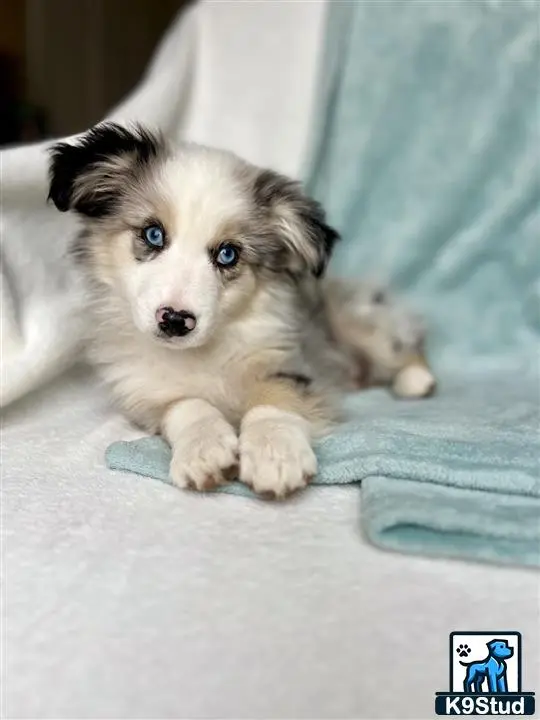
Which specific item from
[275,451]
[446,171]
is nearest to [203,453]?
[275,451]

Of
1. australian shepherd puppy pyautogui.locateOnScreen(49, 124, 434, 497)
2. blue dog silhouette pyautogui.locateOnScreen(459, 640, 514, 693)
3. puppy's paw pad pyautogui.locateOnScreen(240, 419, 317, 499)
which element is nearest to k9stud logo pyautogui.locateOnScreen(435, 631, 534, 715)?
blue dog silhouette pyautogui.locateOnScreen(459, 640, 514, 693)

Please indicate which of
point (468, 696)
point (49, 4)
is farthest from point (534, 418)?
point (49, 4)

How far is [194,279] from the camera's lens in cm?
148

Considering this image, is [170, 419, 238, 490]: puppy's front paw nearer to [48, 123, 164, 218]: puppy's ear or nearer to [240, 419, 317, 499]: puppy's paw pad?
[240, 419, 317, 499]: puppy's paw pad

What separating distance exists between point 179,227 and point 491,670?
3.15ft

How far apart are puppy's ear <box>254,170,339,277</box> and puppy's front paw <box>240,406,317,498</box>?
0.46 meters

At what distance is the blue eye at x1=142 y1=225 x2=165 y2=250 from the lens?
1566mm

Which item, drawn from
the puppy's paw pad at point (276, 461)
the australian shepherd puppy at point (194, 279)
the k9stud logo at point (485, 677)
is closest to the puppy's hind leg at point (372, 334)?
the australian shepherd puppy at point (194, 279)

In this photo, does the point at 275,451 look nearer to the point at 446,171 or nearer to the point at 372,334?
the point at 372,334

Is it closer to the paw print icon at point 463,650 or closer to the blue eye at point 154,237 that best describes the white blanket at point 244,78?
the blue eye at point 154,237

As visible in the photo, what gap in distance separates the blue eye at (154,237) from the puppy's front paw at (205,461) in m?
0.41

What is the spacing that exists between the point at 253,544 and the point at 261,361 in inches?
Result: 23.0

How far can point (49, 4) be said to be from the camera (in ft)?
13.6

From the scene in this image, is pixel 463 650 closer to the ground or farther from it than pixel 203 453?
closer to the ground
